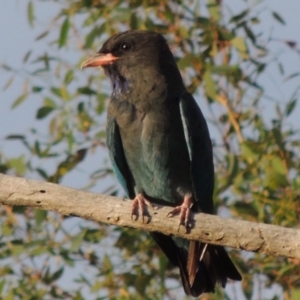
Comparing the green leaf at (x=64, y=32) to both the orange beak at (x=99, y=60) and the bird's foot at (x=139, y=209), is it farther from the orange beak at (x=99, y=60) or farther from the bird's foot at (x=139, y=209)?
the bird's foot at (x=139, y=209)

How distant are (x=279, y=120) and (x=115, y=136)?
1146 millimetres

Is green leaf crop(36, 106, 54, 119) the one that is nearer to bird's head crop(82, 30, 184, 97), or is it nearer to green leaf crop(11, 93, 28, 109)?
green leaf crop(11, 93, 28, 109)

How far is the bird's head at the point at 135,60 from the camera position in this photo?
7.05 meters

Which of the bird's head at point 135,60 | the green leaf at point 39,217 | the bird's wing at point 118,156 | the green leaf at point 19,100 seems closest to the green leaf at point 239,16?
the bird's head at point 135,60

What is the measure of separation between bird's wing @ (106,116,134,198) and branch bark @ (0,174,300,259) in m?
1.01

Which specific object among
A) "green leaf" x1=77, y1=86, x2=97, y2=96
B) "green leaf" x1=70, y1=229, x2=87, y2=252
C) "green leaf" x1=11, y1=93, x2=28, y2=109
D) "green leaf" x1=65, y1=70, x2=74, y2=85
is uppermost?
"green leaf" x1=65, y1=70, x2=74, y2=85

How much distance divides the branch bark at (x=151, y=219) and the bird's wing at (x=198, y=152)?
0.85m

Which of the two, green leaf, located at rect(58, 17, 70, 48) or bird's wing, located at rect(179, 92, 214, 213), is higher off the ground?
green leaf, located at rect(58, 17, 70, 48)

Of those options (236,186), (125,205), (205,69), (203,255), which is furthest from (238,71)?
(125,205)

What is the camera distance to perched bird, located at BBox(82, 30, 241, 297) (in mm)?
6684

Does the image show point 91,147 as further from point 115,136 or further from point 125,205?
point 125,205

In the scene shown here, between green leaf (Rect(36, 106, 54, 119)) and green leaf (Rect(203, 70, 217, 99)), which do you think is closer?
green leaf (Rect(203, 70, 217, 99))

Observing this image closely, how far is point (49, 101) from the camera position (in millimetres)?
7941

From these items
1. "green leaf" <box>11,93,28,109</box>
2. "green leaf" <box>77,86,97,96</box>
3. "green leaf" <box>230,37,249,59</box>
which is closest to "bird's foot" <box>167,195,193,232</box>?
"green leaf" <box>230,37,249,59</box>
